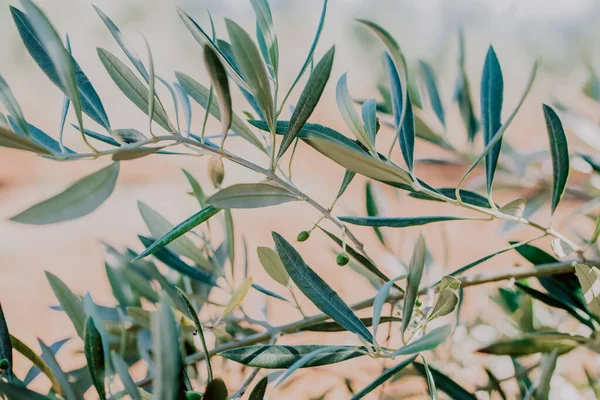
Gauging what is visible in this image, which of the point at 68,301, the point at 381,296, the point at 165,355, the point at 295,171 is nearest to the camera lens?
the point at 165,355

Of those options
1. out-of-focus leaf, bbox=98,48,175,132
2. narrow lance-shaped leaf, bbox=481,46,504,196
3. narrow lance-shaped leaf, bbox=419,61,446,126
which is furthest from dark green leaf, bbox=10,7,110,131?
narrow lance-shaped leaf, bbox=419,61,446,126

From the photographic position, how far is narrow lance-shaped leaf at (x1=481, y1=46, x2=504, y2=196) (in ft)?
1.31

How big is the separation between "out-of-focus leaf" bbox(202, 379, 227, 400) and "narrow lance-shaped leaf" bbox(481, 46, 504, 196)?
0.25m

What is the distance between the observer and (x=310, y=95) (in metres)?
0.30

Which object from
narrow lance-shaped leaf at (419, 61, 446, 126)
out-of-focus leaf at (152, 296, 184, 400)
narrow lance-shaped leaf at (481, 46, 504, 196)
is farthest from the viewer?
narrow lance-shaped leaf at (419, 61, 446, 126)

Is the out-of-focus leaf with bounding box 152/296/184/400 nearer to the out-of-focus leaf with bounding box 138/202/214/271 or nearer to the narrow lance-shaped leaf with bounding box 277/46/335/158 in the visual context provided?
the narrow lance-shaped leaf with bounding box 277/46/335/158

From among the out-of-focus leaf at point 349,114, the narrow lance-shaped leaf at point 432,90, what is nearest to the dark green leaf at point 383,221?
the out-of-focus leaf at point 349,114

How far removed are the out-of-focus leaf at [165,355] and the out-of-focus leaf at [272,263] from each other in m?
0.18

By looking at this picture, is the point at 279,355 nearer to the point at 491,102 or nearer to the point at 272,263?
the point at 272,263

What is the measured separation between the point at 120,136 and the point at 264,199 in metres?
0.09

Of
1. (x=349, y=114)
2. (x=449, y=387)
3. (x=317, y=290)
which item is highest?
(x=349, y=114)

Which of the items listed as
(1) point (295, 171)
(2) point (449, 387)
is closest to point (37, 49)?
(2) point (449, 387)

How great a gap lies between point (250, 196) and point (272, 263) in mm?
124

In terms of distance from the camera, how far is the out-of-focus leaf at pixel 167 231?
1.53 feet
